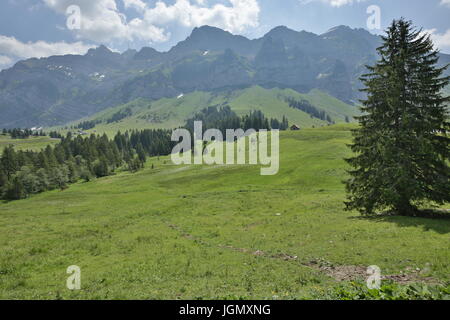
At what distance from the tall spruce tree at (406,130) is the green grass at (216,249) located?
10.3ft

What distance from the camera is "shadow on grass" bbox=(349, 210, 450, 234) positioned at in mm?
23562

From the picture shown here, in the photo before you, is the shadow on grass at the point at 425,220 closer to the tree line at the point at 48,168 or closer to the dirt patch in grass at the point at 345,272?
the dirt patch in grass at the point at 345,272

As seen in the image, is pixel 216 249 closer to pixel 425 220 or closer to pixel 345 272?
pixel 345 272

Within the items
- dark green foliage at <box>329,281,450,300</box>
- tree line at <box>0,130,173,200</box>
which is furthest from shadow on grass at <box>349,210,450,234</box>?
tree line at <box>0,130,173,200</box>

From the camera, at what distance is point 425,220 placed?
25969 mm

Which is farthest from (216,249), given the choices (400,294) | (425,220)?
(425,220)

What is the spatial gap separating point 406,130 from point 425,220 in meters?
9.47

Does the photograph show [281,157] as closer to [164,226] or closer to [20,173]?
[164,226]

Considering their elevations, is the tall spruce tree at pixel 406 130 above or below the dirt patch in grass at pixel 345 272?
above

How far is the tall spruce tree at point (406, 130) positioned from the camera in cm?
2683

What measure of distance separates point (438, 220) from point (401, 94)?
13814 mm

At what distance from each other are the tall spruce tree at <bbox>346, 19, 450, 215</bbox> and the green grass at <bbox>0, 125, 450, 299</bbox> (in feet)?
10.3

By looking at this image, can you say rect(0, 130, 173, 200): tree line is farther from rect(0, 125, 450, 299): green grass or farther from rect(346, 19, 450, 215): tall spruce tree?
rect(346, 19, 450, 215): tall spruce tree

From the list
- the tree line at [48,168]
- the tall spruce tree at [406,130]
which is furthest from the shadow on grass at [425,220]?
the tree line at [48,168]
